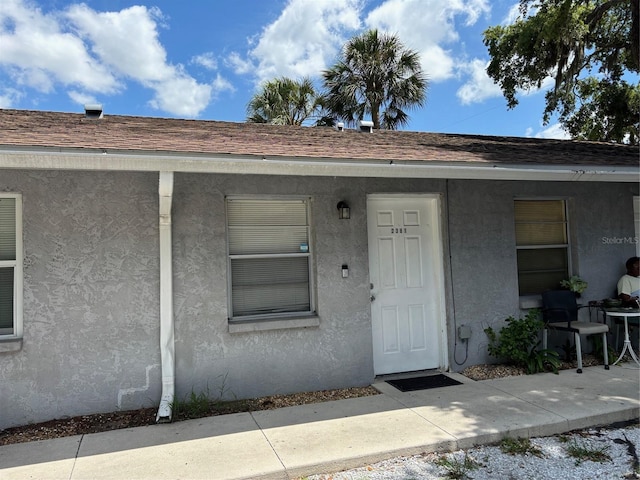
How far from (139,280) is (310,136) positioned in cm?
307

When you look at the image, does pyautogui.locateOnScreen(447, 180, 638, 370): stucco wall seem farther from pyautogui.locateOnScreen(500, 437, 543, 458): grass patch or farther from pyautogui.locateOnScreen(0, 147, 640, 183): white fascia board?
pyautogui.locateOnScreen(500, 437, 543, 458): grass patch

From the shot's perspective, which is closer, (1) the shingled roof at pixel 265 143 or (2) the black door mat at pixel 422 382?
(1) the shingled roof at pixel 265 143

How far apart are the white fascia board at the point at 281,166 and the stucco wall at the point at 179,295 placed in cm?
106

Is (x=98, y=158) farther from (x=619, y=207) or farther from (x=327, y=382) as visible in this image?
(x=619, y=207)

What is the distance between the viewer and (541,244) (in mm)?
6438

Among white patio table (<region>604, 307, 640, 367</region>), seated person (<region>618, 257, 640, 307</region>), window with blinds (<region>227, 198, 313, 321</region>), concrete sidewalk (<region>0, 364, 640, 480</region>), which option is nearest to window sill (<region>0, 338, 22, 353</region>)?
concrete sidewalk (<region>0, 364, 640, 480</region>)

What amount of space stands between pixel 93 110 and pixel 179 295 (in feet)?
10.7

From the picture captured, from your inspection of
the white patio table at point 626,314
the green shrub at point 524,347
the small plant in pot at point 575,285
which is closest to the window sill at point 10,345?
the green shrub at point 524,347

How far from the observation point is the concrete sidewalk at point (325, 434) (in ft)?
11.1

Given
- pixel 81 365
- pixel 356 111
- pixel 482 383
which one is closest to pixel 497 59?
pixel 356 111

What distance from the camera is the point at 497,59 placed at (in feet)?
39.7

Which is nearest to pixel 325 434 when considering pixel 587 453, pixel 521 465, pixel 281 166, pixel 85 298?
pixel 521 465

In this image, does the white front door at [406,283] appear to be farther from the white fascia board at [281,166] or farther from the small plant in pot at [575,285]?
the small plant in pot at [575,285]

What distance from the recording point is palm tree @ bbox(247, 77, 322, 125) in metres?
16.3
